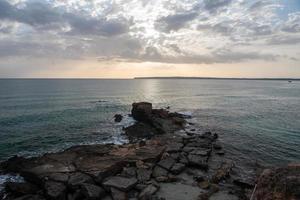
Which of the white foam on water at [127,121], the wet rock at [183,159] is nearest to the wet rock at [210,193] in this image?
the wet rock at [183,159]

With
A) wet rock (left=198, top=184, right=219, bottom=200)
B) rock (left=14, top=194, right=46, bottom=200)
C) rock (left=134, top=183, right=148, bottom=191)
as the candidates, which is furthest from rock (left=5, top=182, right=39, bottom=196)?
wet rock (left=198, top=184, right=219, bottom=200)

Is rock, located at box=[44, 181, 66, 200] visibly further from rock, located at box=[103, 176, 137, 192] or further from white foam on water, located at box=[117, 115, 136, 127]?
white foam on water, located at box=[117, 115, 136, 127]

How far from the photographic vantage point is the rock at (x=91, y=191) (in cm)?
1825

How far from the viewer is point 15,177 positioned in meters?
23.3

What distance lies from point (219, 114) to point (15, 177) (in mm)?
46103

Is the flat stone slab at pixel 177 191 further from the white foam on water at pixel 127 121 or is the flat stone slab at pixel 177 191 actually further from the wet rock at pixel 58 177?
the white foam on water at pixel 127 121

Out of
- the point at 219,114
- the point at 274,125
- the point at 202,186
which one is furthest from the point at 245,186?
the point at 219,114

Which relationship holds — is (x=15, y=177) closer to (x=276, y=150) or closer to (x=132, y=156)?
(x=132, y=156)

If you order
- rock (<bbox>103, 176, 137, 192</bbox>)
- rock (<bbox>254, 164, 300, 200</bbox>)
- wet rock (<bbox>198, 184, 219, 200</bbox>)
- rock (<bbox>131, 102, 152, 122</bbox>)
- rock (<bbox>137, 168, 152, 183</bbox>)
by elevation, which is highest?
rock (<bbox>254, 164, 300, 200</bbox>)

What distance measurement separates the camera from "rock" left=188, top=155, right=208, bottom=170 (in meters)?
24.8

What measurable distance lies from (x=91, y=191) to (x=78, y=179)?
2461mm

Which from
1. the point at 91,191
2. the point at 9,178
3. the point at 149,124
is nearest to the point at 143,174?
the point at 91,191

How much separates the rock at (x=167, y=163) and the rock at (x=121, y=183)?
4302 millimetres

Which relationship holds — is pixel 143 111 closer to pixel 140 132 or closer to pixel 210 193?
pixel 140 132
